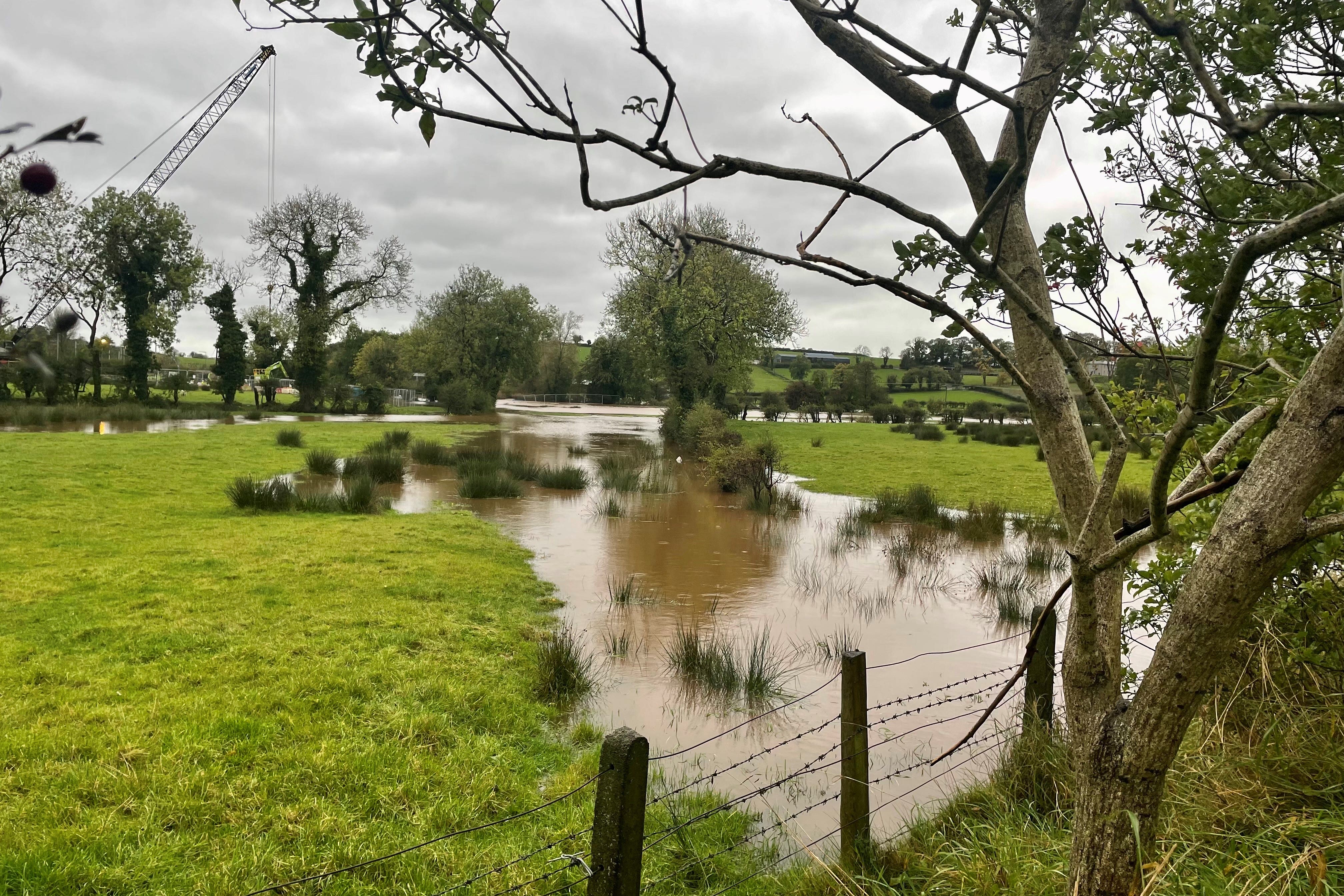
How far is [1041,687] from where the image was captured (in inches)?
182

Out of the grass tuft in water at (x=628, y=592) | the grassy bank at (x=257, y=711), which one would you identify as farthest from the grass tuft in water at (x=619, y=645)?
the grass tuft in water at (x=628, y=592)

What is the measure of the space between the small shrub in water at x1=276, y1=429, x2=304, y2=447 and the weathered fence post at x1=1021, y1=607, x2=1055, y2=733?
71.9ft

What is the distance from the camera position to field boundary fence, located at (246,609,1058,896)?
7.93 ft

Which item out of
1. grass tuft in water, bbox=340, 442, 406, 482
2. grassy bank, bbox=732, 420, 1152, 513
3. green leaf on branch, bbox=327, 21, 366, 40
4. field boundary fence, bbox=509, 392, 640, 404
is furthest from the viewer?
Answer: field boundary fence, bbox=509, 392, 640, 404

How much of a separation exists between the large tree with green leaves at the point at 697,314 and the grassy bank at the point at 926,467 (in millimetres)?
2956

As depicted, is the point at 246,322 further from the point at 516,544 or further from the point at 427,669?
the point at 427,669

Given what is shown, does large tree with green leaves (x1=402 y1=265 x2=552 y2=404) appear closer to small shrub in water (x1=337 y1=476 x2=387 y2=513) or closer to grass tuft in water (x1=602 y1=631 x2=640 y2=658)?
small shrub in water (x1=337 y1=476 x2=387 y2=513)

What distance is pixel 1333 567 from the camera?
3760 mm

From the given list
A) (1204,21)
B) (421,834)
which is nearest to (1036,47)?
(1204,21)

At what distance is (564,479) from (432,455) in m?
5.47

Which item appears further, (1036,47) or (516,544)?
(516,544)

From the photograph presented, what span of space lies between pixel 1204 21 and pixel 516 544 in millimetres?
10315

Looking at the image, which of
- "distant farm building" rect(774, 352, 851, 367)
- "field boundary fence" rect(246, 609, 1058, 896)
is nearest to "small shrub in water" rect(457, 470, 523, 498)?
"field boundary fence" rect(246, 609, 1058, 896)

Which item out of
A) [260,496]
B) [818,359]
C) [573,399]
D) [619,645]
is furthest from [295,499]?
[818,359]
